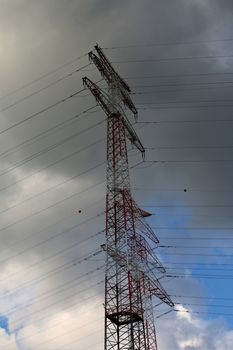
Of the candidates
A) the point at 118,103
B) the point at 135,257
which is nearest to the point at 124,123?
the point at 118,103

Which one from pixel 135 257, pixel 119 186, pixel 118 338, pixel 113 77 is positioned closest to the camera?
pixel 118 338

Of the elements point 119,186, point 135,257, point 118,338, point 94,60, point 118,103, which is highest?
point 94,60

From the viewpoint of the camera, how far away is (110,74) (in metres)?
73.4

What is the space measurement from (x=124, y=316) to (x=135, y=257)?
8.09 m

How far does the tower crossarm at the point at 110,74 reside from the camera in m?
71.6

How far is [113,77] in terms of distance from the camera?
241 feet

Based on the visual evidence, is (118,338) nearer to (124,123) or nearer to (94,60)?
(124,123)

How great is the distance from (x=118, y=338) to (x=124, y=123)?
31.0 meters

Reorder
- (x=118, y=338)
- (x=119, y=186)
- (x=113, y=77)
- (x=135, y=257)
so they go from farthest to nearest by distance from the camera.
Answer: (x=113, y=77), (x=119, y=186), (x=135, y=257), (x=118, y=338)

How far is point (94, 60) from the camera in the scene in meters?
71.7

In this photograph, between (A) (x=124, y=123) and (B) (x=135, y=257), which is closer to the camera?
(B) (x=135, y=257)

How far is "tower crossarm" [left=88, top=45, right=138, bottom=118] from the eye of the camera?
2820 inches

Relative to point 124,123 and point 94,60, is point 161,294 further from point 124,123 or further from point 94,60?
point 94,60

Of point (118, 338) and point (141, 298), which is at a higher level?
point (141, 298)
